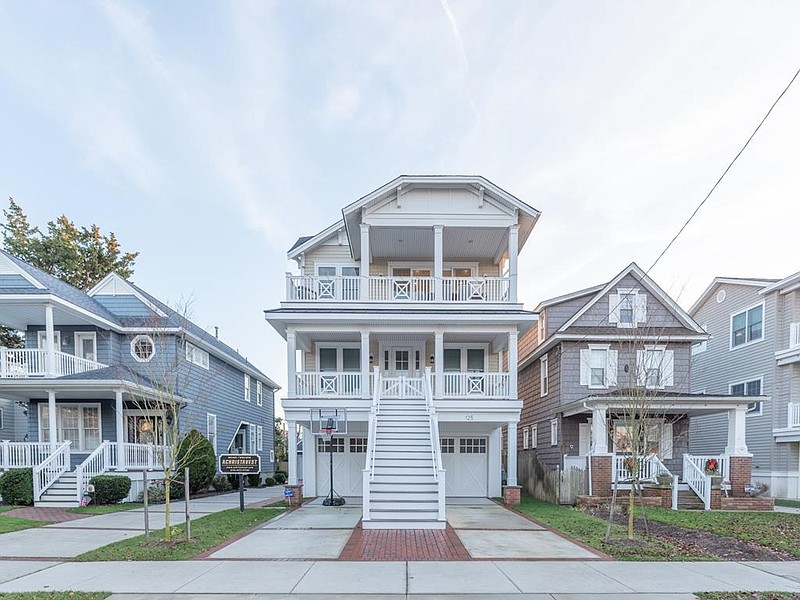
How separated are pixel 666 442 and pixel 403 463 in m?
10.5

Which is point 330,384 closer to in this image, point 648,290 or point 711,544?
point 711,544

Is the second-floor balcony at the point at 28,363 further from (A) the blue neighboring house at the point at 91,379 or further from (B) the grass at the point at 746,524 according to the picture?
(B) the grass at the point at 746,524

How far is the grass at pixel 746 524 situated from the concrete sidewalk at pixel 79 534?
11333mm

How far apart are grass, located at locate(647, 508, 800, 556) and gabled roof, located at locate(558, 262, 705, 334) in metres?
6.33

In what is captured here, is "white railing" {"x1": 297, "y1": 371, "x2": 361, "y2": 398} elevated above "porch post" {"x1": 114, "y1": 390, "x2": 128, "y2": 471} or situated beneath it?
elevated above

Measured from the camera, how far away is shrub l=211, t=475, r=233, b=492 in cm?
1934

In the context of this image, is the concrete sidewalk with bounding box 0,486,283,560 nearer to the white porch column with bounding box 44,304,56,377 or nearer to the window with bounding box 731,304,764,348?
the white porch column with bounding box 44,304,56,377

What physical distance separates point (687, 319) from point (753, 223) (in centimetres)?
822

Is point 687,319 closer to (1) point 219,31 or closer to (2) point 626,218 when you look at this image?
(2) point 626,218

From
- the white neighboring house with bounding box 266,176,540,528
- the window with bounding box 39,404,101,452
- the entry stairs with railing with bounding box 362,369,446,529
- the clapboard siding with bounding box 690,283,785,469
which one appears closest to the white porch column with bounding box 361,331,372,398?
the white neighboring house with bounding box 266,176,540,528

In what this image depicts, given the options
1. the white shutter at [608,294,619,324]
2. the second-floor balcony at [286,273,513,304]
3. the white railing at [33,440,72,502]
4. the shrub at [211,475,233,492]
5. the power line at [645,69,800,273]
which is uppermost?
the power line at [645,69,800,273]

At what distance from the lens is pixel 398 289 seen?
51.5 ft

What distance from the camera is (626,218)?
14.3 m

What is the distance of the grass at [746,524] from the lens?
9.18m
